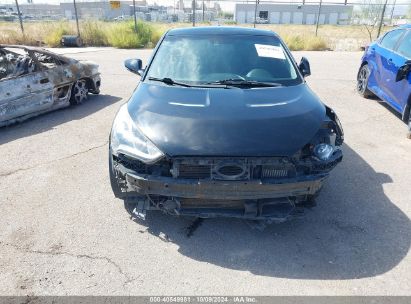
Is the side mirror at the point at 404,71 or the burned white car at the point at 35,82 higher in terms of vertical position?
the side mirror at the point at 404,71

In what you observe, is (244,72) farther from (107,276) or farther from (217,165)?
(107,276)

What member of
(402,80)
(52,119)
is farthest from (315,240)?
(52,119)

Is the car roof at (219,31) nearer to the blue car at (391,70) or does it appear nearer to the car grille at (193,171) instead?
the car grille at (193,171)

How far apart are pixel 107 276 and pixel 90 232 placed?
622 mm

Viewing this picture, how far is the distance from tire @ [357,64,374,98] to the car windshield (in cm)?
420

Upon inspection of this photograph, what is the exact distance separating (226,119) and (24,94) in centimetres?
454

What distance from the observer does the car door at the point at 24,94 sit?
562cm

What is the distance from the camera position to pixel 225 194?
2.65 meters

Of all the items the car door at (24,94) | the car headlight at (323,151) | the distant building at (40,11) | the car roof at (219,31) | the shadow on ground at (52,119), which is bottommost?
the distant building at (40,11)

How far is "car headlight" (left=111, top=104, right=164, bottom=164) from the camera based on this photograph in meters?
2.70

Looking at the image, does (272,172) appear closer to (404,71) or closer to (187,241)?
(187,241)

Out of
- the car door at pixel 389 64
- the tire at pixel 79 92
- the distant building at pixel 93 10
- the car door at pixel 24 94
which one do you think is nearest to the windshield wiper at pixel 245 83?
the car door at pixel 389 64

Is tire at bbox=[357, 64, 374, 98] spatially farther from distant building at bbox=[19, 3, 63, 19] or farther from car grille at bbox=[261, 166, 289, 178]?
distant building at bbox=[19, 3, 63, 19]

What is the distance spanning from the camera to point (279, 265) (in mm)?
2756
